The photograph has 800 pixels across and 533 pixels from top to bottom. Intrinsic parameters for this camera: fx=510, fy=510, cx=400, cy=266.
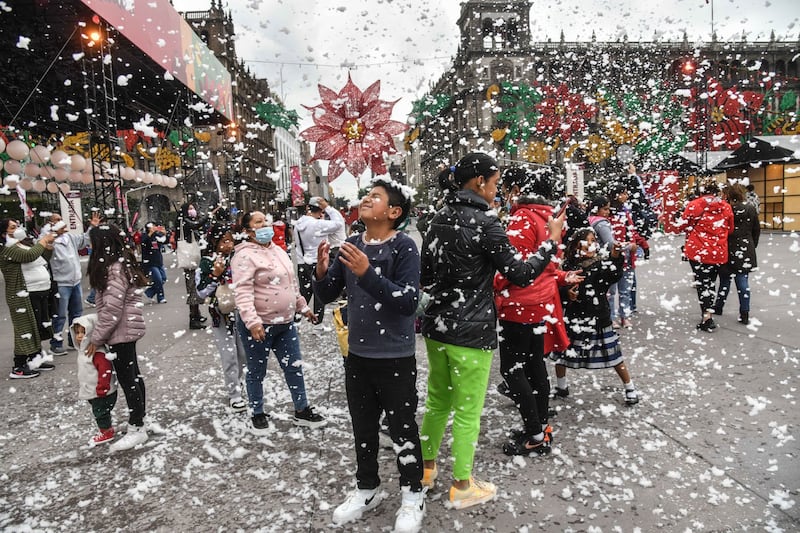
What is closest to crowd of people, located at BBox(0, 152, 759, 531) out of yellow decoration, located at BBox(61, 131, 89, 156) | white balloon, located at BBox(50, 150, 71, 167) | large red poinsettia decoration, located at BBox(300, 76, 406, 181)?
large red poinsettia decoration, located at BBox(300, 76, 406, 181)

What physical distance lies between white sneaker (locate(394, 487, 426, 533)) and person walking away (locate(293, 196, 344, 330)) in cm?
403

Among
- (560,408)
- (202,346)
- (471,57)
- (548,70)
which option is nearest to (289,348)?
(560,408)

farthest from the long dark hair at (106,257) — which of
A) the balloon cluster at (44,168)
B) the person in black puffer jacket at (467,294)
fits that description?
the balloon cluster at (44,168)

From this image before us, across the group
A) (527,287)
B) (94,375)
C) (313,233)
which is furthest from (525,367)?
(313,233)

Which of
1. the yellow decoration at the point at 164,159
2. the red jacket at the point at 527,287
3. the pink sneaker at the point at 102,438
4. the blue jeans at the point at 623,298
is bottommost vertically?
the pink sneaker at the point at 102,438

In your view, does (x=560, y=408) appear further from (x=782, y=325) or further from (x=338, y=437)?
(x=782, y=325)

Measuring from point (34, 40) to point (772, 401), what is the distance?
39.2 ft

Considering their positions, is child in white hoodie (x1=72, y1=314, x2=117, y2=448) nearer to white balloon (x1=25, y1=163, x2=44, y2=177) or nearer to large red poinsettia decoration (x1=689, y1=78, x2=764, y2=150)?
white balloon (x1=25, y1=163, x2=44, y2=177)

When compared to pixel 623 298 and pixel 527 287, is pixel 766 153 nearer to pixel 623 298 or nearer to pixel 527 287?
pixel 623 298

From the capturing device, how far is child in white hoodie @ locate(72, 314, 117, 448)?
340cm

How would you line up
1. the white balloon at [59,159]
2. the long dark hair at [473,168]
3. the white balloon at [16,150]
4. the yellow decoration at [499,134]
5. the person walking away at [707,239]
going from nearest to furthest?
1. the long dark hair at [473,168]
2. the person walking away at [707,239]
3. the white balloon at [16,150]
4. the white balloon at [59,159]
5. the yellow decoration at [499,134]

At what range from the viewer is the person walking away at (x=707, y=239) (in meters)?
5.96

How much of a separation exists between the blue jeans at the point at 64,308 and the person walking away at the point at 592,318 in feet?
19.3

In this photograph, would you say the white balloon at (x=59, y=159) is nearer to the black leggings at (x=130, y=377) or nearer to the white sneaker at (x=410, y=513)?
the black leggings at (x=130, y=377)
